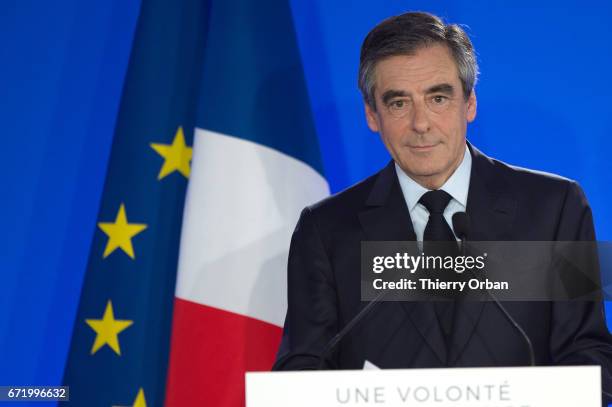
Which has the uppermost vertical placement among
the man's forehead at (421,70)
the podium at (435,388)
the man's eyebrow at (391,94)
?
the man's forehead at (421,70)

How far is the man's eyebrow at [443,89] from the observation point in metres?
1.84

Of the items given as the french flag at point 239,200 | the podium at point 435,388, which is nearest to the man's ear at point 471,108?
the french flag at point 239,200

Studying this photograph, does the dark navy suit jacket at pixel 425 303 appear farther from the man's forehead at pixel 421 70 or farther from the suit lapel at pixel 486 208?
the man's forehead at pixel 421 70

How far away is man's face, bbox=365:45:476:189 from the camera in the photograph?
6.02 ft

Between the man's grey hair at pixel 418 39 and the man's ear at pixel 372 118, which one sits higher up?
the man's grey hair at pixel 418 39

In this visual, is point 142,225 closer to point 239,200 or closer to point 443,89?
point 239,200

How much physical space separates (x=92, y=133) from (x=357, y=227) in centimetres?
108

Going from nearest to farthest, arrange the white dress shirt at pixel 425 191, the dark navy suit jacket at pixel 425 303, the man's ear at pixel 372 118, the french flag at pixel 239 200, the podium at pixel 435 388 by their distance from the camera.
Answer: the podium at pixel 435 388, the dark navy suit jacket at pixel 425 303, the white dress shirt at pixel 425 191, the man's ear at pixel 372 118, the french flag at pixel 239 200

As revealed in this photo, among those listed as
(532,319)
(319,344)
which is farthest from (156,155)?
(532,319)

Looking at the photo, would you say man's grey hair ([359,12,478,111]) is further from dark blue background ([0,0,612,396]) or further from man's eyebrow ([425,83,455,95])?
dark blue background ([0,0,612,396])

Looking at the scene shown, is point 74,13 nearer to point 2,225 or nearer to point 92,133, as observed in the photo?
point 92,133

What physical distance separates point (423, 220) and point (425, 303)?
211 mm

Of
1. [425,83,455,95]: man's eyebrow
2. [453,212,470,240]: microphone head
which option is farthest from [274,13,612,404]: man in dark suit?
[453,212,470,240]: microphone head

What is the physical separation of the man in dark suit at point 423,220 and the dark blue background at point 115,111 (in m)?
0.56
